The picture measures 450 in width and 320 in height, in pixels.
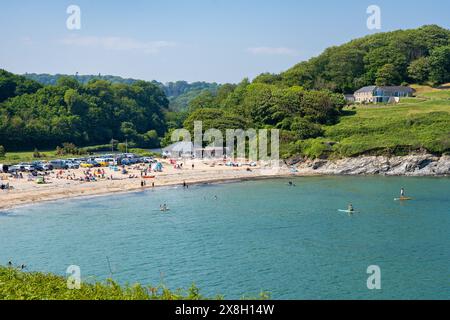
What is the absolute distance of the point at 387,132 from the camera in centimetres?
7706

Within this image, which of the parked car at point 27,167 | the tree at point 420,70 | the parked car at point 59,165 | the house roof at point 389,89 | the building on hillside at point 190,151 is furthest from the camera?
the tree at point 420,70

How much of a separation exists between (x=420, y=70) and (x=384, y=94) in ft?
39.0

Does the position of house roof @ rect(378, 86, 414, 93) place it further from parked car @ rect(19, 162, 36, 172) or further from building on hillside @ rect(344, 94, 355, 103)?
parked car @ rect(19, 162, 36, 172)

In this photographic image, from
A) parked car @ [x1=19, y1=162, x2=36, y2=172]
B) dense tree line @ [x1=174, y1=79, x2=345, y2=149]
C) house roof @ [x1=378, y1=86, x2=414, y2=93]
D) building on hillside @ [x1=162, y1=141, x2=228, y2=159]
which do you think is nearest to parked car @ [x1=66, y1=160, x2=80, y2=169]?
parked car @ [x1=19, y1=162, x2=36, y2=172]

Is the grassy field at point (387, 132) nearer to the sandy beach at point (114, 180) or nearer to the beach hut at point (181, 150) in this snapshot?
the sandy beach at point (114, 180)

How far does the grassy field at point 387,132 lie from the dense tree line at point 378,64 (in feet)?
53.1

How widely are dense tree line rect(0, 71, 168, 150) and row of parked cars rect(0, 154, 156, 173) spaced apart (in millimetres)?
20140

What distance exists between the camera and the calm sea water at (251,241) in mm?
29562

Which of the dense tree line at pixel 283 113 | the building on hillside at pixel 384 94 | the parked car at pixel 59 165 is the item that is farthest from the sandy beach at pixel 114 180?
the building on hillside at pixel 384 94

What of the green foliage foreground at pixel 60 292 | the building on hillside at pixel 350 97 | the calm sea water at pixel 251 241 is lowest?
the calm sea water at pixel 251 241

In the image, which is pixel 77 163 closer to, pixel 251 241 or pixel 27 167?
pixel 27 167

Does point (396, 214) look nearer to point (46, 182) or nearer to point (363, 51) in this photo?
point (46, 182)

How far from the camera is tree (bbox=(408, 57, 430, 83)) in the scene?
106m

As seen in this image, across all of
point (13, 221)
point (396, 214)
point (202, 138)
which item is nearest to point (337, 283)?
point (396, 214)
